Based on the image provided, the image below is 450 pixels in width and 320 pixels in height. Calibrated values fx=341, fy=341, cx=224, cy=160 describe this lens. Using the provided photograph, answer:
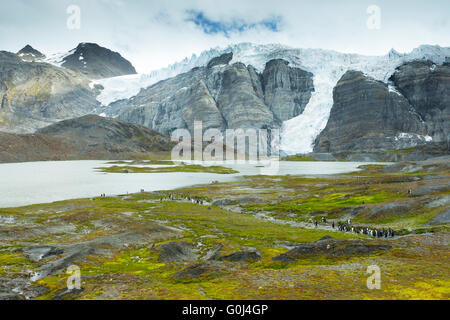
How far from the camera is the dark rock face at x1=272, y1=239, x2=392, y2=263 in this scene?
3816 cm

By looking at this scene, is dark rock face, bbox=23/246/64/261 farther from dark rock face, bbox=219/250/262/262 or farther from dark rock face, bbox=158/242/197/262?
dark rock face, bbox=219/250/262/262

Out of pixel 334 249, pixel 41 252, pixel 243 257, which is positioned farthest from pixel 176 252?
pixel 334 249

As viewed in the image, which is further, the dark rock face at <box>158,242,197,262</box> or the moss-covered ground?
the dark rock face at <box>158,242,197,262</box>

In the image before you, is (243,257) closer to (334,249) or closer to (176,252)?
(176,252)

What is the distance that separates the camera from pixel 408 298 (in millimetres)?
22266

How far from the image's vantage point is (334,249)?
1549 inches

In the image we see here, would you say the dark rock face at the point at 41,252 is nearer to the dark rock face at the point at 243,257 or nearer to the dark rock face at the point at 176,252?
the dark rock face at the point at 176,252

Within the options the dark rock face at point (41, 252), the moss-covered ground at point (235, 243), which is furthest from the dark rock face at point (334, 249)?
the dark rock face at point (41, 252)

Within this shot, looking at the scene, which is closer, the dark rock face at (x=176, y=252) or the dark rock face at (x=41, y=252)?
the dark rock face at (x=41, y=252)

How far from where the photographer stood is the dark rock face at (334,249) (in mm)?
38156

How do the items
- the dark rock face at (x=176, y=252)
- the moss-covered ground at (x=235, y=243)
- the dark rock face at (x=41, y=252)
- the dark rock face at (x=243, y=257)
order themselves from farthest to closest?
1. the dark rock face at (x=176, y=252)
2. the dark rock face at (x=41, y=252)
3. the dark rock face at (x=243, y=257)
4. the moss-covered ground at (x=235, y=243)

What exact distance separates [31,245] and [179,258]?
2283 cm

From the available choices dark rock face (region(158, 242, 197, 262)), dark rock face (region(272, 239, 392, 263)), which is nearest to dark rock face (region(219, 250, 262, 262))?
dark rock face (region(272, 239, 392, 263))
